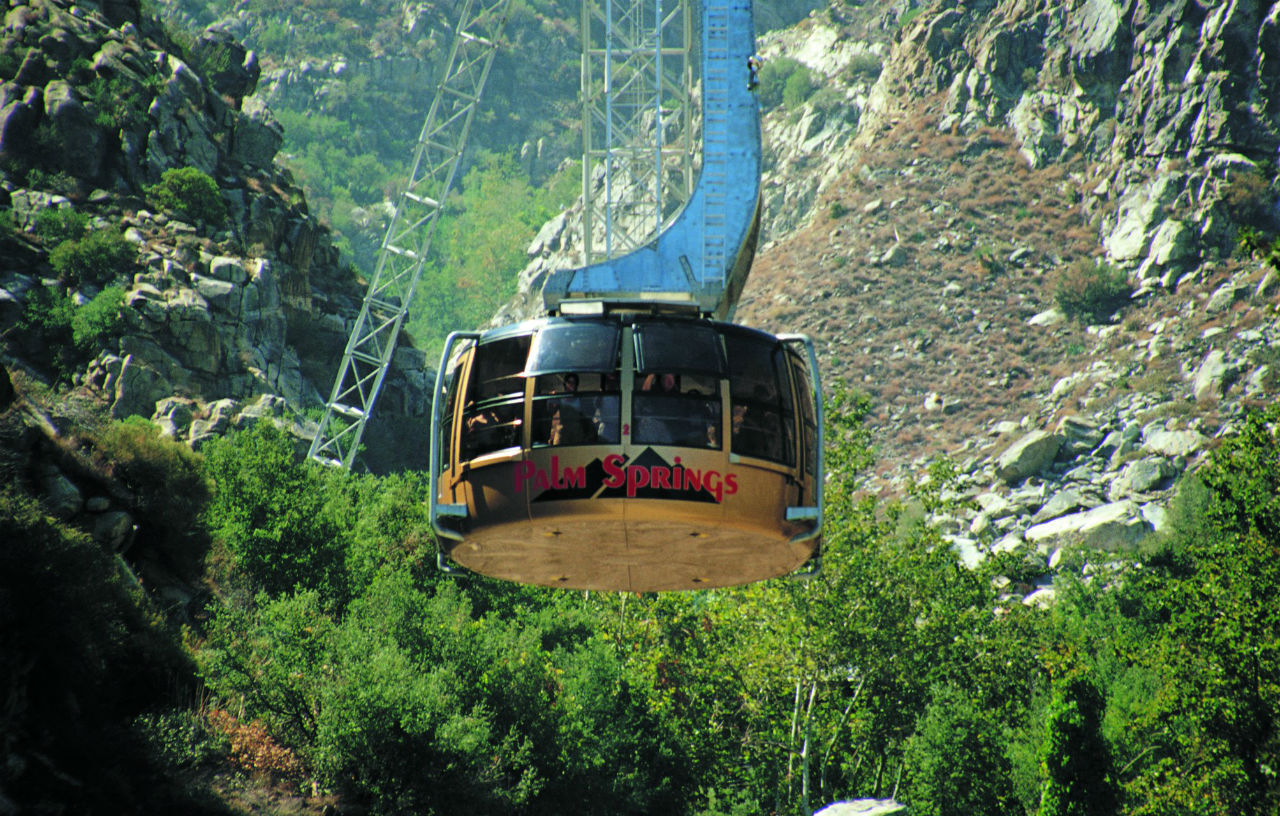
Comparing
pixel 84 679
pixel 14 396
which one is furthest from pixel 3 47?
pixel 84 679

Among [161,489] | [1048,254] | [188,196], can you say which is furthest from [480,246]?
[161,489]

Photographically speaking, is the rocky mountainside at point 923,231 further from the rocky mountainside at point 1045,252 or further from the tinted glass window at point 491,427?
the tinted glass window at point 491,427

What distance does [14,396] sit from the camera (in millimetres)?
27781

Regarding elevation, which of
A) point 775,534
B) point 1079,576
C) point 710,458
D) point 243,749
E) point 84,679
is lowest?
point 1079,576

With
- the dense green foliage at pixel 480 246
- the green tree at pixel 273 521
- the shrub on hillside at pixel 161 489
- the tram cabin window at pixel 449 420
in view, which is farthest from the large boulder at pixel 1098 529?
the dense green foliage at pixel 480 246

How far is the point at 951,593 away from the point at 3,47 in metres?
45.5

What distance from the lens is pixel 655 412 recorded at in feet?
31.6

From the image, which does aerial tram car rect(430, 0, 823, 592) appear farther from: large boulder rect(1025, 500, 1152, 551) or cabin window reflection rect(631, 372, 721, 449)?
large boulder rect(1025, 500, 1152, 551)

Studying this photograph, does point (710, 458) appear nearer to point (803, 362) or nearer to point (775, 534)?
point (775, 534)

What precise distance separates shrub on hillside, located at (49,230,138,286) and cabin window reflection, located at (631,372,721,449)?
41.6 meters

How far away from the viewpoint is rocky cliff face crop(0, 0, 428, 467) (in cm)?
4388

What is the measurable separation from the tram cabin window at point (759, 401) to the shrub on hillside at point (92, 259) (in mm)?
41669

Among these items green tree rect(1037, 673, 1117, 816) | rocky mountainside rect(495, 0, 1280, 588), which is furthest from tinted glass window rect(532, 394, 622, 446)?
rocky mountainside rect(495, 0, 1280, 588)

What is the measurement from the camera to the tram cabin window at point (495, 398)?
9930 millimetres
